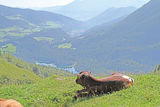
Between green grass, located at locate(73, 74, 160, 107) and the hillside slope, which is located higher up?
green grass, located at locate(73, 74, 160, 107)

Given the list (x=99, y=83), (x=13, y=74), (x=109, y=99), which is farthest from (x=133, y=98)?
(x=13, y=74)

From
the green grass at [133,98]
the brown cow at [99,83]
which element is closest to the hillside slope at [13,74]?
the brown cow at [99,83]

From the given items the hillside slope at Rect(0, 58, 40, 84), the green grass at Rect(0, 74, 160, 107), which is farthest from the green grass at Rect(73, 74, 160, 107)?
the hillside slope at Rect(0, 58, 40, 84)

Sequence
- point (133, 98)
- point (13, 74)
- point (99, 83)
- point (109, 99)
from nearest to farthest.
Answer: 1. point (133, 98)
2. point (109, 99)
3. point (99, 83)
4. point (13, 74)

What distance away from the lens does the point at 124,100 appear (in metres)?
10.0

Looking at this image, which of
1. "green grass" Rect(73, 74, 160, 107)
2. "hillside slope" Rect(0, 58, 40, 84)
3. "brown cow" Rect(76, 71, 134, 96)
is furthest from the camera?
"hillside slope" Rect(0, 58, 40, 84)

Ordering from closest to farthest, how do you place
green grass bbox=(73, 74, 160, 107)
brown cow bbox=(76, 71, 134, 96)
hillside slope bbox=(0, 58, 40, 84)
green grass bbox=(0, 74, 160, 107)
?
green grass bbox=(73, 74, 160, 107) → green grass bbox=(0, 74, 160, 107) → brown cow bbox=(76, 71, 134, 96) → hillside slope bbox=(0, 58, 40, 84)

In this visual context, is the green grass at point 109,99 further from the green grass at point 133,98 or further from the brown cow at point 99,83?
the brown cow at point 99,83

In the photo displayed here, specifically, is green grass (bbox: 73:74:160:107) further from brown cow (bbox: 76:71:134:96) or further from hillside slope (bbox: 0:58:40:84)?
hillside slope (bbox: 0:58:40:84)

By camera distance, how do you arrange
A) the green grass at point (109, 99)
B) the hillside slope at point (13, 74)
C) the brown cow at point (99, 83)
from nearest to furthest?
the green grass at point (109, 99), the brown cow at point (99, 83), the hillside slope at point (13, 74)

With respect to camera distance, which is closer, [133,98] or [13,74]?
[133,98]

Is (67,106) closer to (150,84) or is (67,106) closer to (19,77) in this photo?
(150,84)

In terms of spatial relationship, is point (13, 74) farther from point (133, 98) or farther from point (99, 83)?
point (133, 98)

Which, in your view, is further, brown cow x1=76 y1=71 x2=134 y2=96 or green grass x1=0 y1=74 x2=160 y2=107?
brown cow x1=76 y1=71 x2=134 y2=96
